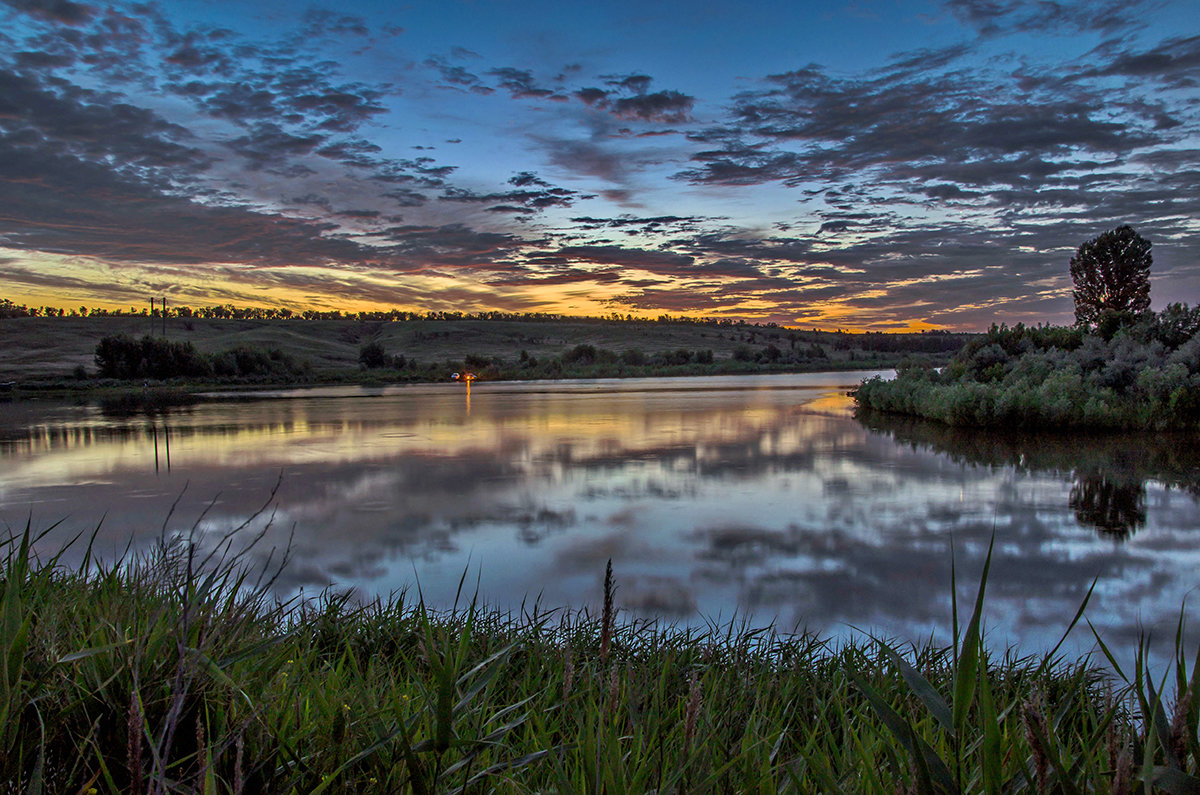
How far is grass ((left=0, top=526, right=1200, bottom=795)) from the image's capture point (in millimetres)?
1091

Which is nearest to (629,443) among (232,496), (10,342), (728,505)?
(728,505)

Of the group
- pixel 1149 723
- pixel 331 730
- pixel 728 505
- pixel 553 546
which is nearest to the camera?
pixel 1149 723

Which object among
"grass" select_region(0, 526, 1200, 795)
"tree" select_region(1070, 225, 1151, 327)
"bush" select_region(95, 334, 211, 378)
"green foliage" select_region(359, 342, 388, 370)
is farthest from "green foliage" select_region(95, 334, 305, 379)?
"tree" select_region(1070, 225, 1151, 327)

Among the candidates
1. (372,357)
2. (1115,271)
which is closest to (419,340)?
(372,357)

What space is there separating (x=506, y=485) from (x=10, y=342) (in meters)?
71.6

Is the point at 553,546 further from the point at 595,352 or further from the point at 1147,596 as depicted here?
the point at 595,352

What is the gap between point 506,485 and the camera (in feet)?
27.9

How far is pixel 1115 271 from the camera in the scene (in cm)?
3672

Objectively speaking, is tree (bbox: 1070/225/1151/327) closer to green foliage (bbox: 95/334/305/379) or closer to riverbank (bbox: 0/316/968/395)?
riverbank (bbox: 0/316/968/395)

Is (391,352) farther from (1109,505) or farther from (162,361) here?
(1109,505)

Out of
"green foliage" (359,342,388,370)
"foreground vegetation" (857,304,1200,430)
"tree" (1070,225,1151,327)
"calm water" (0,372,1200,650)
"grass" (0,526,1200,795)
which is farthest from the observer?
"green foliage" (359,342,388,370)

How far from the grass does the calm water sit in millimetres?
455

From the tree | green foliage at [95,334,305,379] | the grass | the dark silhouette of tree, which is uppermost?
the tree

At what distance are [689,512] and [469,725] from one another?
5.32 m
